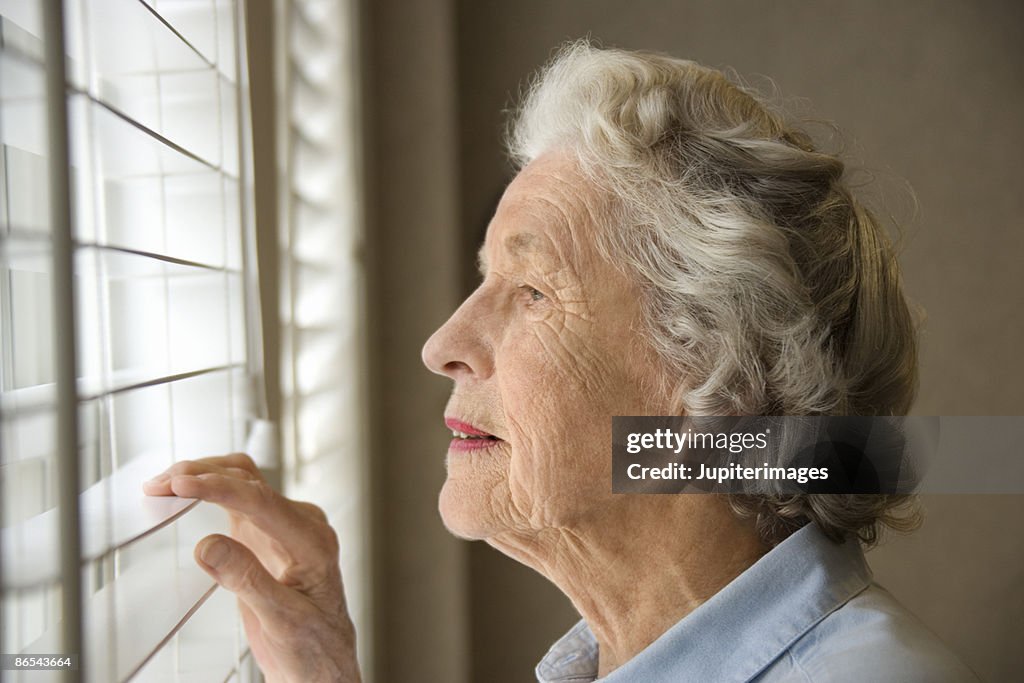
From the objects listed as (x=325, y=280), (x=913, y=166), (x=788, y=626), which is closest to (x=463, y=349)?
(x=788, y=626)

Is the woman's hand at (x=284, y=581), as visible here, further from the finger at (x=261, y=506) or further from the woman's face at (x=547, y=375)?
the woman's face at (x=547, y=375)

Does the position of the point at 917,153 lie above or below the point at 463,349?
above

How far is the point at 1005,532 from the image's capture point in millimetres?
1987

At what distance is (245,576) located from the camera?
0.84 metres

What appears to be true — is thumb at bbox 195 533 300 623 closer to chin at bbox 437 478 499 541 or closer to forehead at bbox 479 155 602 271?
chin at bbox 437 478 499 541

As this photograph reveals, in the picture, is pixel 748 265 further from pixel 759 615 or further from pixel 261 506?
pixel 261 506

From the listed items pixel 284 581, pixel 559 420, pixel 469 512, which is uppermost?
pixel 559 420

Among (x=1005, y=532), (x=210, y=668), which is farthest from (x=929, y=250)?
(x=210, y=668)

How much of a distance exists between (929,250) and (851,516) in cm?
135

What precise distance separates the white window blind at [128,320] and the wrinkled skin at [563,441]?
0.08 m

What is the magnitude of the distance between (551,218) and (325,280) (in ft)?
2.30

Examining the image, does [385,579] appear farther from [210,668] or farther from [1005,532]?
[1005,532]

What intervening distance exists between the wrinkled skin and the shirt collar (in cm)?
4

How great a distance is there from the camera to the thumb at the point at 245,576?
80cm
